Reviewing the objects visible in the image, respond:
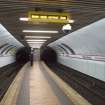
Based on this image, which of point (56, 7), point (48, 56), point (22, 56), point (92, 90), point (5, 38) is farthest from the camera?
point (22, 56)

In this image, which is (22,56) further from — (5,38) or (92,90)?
(92,90)

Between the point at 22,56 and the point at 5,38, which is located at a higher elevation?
the point at 5,38

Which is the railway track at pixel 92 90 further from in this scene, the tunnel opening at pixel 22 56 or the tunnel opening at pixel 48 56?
the tunnel opening at pixel 22 56

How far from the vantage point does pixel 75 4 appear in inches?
326

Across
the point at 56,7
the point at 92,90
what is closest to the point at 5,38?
the point at 92,90

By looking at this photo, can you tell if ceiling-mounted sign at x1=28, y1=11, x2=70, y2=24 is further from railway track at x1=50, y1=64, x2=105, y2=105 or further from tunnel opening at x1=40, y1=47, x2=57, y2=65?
tunnel opening at x1=40, y1=47, x2=57, y2=65

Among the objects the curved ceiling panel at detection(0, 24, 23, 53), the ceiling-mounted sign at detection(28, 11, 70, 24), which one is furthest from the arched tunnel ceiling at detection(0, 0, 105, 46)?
the curved ceiling panel at detection(0, 24, 23, 53)

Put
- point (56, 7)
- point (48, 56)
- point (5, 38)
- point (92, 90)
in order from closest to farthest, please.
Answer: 1. point (56, 7)
2. point (92, 90)
3. point (5, 38)
4. point (48, 56)

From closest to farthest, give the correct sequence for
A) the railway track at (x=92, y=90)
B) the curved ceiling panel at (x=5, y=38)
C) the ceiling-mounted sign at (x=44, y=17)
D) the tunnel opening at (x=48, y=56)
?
the ceiling-mounted sign at (x=44, y=17) → the railway track at (x=92, y=90) → the curved ceiling panel at (x=5, y=38) → the tunnel opening at (x=48, y=56)

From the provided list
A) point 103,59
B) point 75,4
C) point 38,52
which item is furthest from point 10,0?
point 38,52

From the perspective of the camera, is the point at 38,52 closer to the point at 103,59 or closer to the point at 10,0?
the point at 103,59

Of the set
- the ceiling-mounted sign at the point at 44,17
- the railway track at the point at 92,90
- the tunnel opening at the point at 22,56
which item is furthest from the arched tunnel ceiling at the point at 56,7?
the tunnel opening at the point at 22,56

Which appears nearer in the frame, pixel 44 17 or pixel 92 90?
pixel 44 17

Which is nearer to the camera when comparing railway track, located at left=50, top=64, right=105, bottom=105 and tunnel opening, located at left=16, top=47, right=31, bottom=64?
railway track, located at left=50, top=64, right=105, bottom=105
